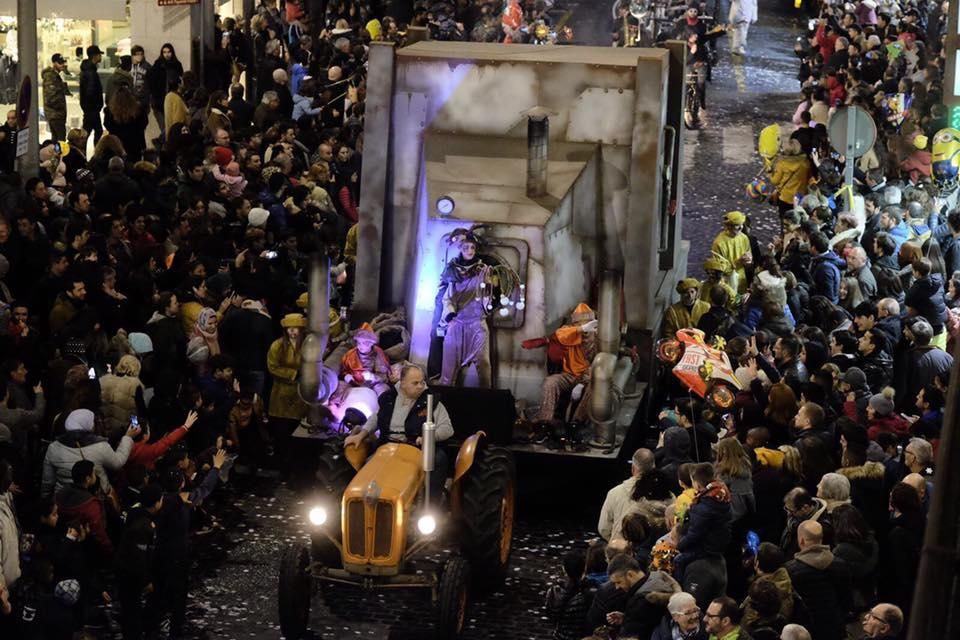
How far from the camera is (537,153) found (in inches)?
632

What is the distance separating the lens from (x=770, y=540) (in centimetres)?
1352

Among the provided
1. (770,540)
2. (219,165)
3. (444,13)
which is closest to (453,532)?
Result: (770,540)

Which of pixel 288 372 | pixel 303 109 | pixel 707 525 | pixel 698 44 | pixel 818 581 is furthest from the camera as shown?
pixel 698 44

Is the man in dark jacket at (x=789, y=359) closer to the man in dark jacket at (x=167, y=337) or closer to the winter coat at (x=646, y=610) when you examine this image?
the winter coat at (x=646, y=610)

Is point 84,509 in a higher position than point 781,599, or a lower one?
lower

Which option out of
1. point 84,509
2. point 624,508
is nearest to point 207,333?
point 84,509

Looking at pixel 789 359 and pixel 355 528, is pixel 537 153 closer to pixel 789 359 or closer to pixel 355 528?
pixel 789 359

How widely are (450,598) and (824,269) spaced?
7554 millimetres

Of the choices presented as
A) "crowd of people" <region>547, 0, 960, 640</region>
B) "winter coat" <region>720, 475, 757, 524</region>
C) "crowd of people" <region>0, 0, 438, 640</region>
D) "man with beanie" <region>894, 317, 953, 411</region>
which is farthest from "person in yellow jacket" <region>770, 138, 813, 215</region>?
"winter coat" <region>720, 475, 757, 524</region>

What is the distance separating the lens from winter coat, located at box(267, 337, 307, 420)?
16.5m

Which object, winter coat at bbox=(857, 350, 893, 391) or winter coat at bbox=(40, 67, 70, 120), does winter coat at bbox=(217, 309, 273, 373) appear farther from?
winter coat at bbox=(40, 67, 70, 120)

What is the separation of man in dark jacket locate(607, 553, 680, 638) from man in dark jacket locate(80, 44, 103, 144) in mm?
16044

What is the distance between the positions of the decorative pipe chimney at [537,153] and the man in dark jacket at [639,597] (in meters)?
4.90

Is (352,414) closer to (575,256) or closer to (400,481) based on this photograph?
(400,481)
